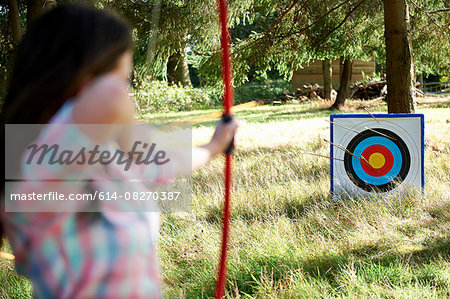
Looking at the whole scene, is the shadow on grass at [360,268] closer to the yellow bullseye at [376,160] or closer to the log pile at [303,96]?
the yellow bullseye at [376,160]

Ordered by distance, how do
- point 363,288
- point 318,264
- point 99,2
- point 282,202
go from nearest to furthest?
point 363,288, point 318,264, point 282,202, point 99,2

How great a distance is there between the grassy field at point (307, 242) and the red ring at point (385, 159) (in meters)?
0.28

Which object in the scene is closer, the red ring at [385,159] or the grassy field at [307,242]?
the grassy field at [307,242]

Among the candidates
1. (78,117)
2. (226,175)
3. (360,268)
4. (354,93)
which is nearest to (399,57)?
(360,268)

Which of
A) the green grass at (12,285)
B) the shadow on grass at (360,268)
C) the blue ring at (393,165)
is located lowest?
the green grass at (12,285)

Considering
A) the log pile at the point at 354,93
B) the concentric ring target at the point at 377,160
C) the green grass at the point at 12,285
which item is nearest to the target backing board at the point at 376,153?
the concentric ring target at the point at 377,160

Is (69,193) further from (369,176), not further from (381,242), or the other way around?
(369,176)

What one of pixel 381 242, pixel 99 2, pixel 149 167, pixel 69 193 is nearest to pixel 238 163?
pixel 99 2

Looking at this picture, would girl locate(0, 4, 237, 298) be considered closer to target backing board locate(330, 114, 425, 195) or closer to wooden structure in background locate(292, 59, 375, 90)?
target backing board locate(330, 114, 425, 195)

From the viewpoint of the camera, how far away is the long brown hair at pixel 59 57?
70 cm

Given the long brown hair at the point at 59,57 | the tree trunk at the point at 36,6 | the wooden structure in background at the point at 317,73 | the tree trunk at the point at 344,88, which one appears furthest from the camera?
the wooden structure in background at the point at 317,73

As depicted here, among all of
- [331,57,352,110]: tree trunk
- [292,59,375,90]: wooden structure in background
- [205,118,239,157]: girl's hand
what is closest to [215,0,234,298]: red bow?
[205,118,239,157]: girl's hand

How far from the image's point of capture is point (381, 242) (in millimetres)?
2291

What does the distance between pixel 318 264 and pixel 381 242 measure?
16.7 inches
